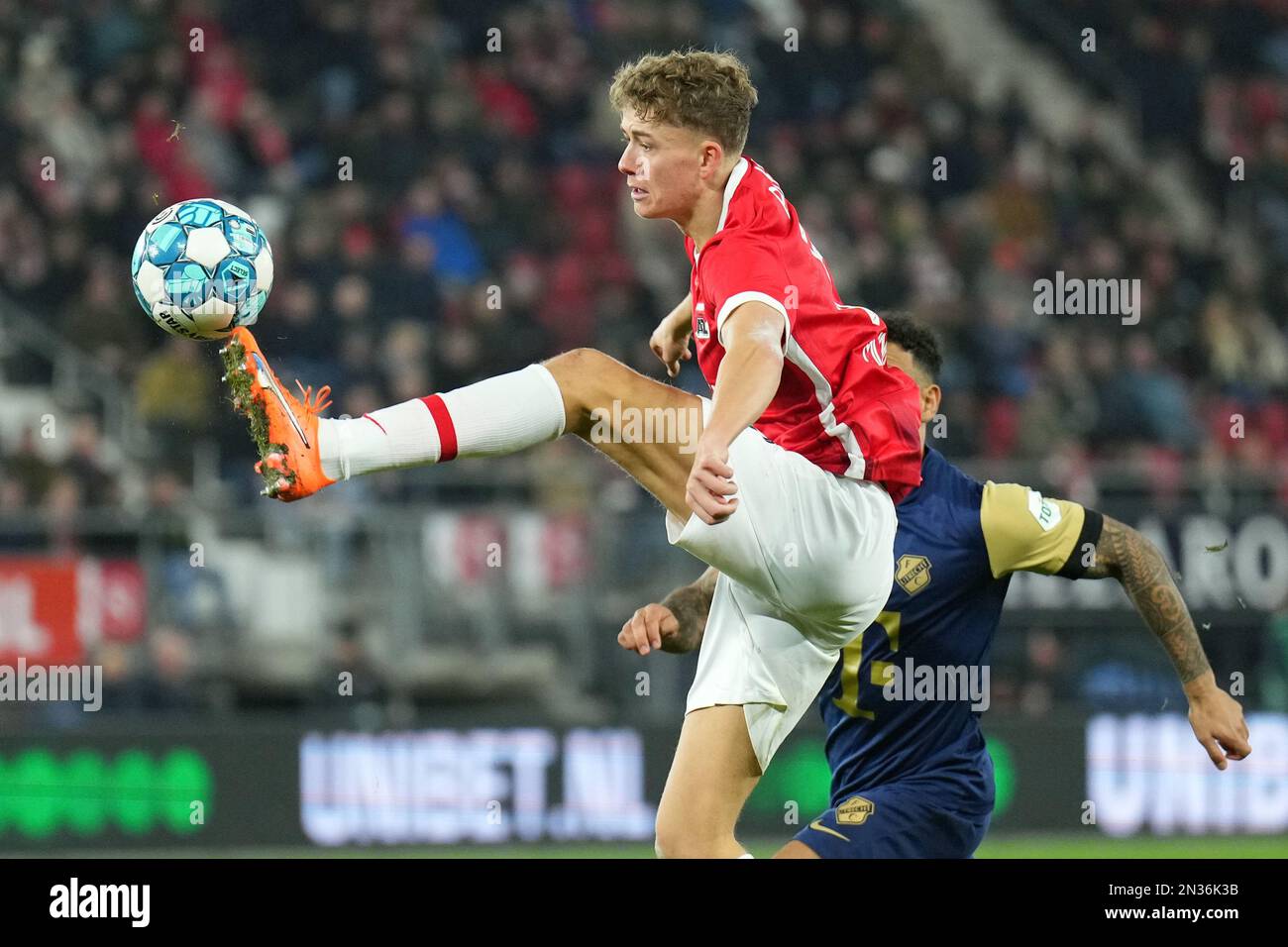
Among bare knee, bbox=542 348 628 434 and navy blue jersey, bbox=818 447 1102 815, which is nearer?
bare knee, bbox=542 348 628 434

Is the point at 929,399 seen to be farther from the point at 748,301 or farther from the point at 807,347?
the point at 748,301

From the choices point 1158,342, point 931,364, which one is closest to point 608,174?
point 1158,342

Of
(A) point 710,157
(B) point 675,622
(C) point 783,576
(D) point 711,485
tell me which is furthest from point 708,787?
(A) point 710,157

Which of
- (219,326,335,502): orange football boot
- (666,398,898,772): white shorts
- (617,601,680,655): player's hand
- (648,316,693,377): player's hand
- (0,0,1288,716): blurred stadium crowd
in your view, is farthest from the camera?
(0,0,1288,716): blurred stadium crowd

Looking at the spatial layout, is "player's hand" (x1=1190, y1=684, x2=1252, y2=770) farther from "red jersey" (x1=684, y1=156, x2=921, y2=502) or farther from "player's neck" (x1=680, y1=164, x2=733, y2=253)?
"player's neck" (x1=680, y1=164, x2=733, y2=253)

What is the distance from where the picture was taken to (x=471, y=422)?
480cm

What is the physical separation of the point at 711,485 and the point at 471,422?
702mm

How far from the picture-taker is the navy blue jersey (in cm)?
545

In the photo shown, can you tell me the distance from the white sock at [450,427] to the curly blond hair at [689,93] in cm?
79

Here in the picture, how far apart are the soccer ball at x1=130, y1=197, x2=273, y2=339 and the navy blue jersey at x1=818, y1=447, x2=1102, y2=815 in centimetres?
193

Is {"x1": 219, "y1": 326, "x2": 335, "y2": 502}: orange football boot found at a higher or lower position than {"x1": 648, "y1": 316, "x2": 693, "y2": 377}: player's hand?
lower

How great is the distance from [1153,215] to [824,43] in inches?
121

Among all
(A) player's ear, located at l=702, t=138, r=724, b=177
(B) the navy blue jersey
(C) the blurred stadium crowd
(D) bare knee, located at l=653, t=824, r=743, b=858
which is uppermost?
(C) the blurred stadium crowd

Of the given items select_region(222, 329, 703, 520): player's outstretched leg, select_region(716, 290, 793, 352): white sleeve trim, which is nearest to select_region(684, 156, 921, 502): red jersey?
select_region(716, 290, 793, 352): white sleeve trim
